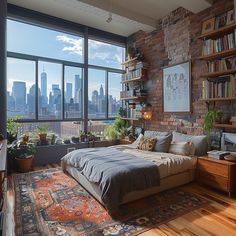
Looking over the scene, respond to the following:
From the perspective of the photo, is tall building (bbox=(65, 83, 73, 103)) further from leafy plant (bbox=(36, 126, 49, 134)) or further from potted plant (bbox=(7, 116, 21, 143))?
potted plant (bbox=(7, 116, 21, 143))

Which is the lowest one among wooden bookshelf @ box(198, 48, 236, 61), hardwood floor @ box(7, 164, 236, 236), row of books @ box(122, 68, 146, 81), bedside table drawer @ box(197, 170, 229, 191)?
hardwood floor @ box(7, 164, 236, 236)

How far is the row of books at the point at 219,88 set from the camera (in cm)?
300

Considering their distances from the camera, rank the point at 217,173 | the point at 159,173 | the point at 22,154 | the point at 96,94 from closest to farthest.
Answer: the point at 159,173, the point at 217,173, the point at 22,154, the point at 96,94

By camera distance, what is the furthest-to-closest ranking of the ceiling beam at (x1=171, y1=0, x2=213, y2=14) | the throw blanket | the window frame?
1. the window frame
2. the ceiling beam at (x1=171, y1=0, x2=213, y2=14)
3. the throw blanket

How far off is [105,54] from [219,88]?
132 inches

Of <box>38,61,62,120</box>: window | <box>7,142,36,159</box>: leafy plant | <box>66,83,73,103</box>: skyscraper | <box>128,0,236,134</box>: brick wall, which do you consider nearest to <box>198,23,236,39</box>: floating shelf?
<box>128,0,236,134</box>: brick wall

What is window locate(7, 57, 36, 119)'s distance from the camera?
4199 millimetres

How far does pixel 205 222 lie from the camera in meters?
2.10

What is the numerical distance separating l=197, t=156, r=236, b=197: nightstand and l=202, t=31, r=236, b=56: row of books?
71.1 inches

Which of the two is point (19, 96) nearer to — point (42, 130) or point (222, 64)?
point (42, 130)

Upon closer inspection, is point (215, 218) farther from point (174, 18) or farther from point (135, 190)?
point (174, 18)

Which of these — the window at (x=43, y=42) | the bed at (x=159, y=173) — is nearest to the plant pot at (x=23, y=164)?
the bed at (x=159, y=173)

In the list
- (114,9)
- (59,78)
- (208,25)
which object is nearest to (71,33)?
(59,78)

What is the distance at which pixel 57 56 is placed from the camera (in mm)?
4699
